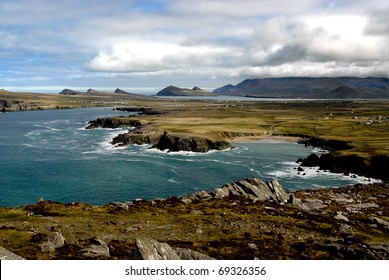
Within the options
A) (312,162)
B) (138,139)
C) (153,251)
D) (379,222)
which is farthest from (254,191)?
(138,139)

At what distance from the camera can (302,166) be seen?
398 ft

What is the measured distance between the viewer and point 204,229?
47.1 meters

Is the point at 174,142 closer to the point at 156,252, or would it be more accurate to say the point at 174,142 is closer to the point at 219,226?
the point at 219,226

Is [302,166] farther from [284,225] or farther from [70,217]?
[70,217]

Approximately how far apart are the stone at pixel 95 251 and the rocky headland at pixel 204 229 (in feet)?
0.29

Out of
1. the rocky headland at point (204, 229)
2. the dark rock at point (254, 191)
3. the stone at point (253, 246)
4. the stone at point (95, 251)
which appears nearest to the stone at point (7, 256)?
the rocky headland at point (204, 229)

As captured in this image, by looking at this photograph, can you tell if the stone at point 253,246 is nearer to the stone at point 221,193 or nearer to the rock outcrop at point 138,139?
the stone at point 221,193

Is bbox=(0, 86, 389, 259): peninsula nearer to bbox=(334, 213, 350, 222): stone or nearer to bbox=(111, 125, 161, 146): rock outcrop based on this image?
bbox=(334, 213, 350, 222): stone

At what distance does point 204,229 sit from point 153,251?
1856 cm

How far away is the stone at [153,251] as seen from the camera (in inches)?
1132

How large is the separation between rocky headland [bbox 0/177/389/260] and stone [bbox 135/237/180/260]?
0.08 metres

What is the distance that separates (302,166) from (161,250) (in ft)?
326

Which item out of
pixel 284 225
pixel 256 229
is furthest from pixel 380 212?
pixel 256 229

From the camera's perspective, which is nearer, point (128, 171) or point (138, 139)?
point (128, 171)
